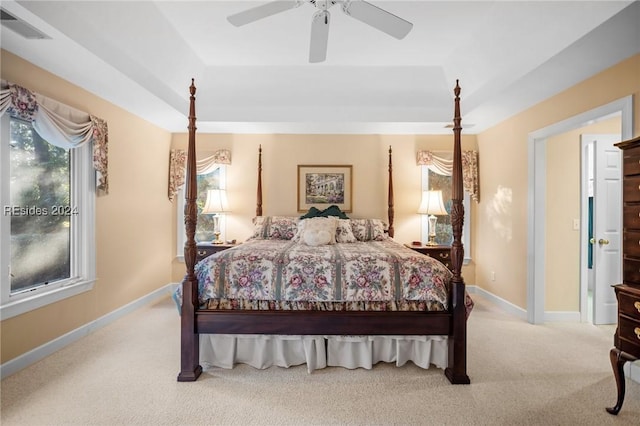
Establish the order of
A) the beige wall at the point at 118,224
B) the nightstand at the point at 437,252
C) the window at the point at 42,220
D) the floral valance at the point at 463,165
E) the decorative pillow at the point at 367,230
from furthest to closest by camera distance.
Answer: the floral valance at the point at 463,165
the nightstand at the point at 437,252
the decorative pillow at the point at 367,230
the beige wall at the point at 118,224
the window at the point at 42,220

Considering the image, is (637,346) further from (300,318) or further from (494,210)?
(494,210)

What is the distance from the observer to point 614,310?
3416 mm

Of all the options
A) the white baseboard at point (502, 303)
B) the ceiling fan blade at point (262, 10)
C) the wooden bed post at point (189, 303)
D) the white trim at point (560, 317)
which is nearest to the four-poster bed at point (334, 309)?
the wooden bed post at point (189, 303)

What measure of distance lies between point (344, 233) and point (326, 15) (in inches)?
91.1

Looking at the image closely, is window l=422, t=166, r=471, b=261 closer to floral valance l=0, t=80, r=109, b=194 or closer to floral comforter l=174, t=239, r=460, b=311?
floral comforter l=174, t=239, r=460, b=311

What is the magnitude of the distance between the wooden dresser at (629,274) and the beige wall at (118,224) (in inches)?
163

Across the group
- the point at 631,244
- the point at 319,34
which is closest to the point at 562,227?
the point at 631,244

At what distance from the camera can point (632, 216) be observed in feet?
6.21

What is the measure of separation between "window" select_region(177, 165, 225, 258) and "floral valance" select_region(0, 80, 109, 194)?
4.74 feet

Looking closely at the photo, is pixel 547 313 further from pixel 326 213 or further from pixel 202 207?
pixel 202 207

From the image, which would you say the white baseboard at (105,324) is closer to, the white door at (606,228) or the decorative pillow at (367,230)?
the white door at (606,228)

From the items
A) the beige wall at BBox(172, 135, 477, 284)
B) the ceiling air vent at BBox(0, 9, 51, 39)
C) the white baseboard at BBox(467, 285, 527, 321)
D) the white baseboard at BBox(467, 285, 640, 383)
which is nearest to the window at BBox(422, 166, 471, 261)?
the beige wall at BBox(172, 135, 477, 284)

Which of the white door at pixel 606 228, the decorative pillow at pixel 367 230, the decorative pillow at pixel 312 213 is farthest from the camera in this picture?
the decorative pillow at pixel 312 213

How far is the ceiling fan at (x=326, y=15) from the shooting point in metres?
1.96
